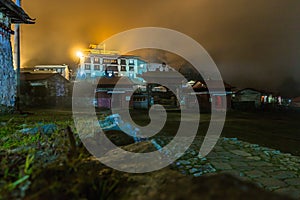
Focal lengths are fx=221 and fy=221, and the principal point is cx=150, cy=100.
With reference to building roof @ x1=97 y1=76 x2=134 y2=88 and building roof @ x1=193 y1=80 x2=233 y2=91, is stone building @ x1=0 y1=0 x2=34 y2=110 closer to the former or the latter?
building roof @ x1=97 y1=76 x2=134 y2=88

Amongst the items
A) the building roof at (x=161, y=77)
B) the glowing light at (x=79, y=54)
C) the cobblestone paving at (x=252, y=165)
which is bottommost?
the cobblestone paving at (x=252, y=165)

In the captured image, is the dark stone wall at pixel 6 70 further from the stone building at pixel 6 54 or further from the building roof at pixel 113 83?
the building roof at pixel 113 83

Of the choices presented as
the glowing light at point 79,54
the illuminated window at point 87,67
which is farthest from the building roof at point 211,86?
the glowing light at point 79,54

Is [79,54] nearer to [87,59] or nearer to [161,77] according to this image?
[87,59]

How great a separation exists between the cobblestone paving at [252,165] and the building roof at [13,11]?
12.1m

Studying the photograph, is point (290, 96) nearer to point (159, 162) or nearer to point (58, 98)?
point (58, 98)

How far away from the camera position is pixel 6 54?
12664mm

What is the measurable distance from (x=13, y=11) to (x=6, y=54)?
2.48 metres

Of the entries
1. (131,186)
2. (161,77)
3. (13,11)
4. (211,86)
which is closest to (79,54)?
(161,77)

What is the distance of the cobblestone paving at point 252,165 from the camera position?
14.4ft

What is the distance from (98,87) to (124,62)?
93.6ft

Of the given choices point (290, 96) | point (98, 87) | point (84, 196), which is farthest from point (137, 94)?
point (290, 96)

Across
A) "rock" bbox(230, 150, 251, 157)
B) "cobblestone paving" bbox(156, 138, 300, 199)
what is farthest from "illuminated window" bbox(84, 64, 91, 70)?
"rock" bbox(230, 150, 251, 157)

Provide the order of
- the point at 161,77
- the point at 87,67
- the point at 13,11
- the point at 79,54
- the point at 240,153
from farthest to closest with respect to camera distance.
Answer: the point at 87,67, the point at 79,54, the point at 161,77, the point at 13,11, the point at 240,153
